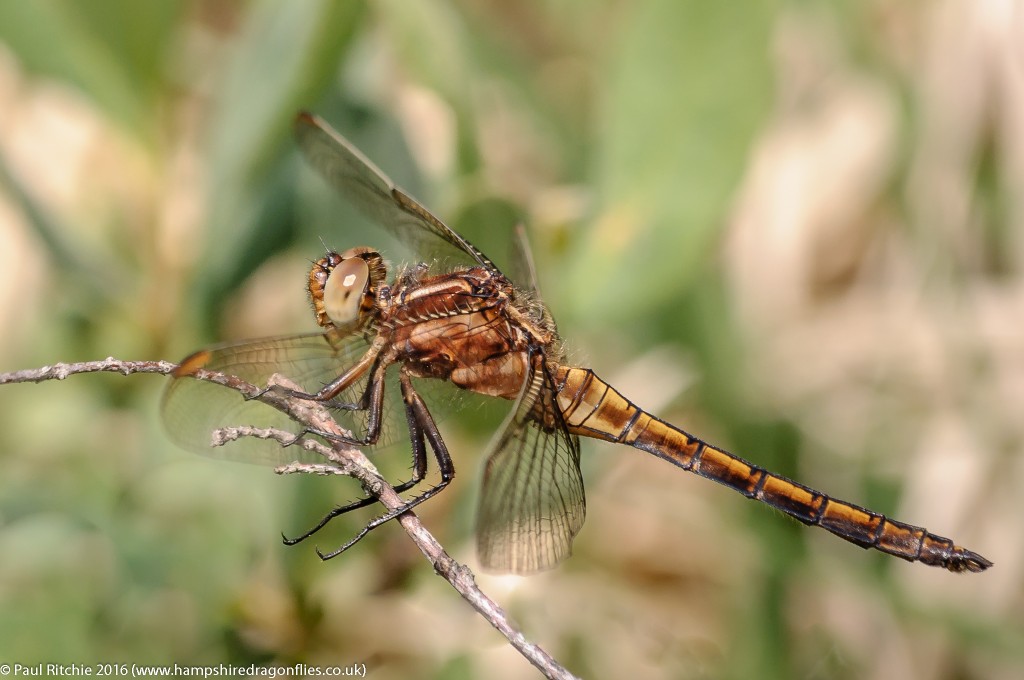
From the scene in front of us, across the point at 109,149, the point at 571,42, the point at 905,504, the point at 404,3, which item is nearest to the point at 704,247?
the point at 404,3

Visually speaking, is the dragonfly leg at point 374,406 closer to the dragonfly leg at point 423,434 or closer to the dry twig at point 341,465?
the dragonfly leg at point 423,434

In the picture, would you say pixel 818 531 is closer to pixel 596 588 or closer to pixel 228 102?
pixel 596 588

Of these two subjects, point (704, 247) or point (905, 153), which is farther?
point (905, 153)

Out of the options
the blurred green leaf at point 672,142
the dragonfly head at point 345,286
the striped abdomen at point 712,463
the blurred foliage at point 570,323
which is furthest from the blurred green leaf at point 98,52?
the striped abdomen at point 712,463

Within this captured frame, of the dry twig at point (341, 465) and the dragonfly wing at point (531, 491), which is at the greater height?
the dragonfly wing at point (531, 491)

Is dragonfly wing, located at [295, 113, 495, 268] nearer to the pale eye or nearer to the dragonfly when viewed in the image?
the dragonfly

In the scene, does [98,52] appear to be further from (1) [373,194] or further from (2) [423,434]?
(2) [423,434]
